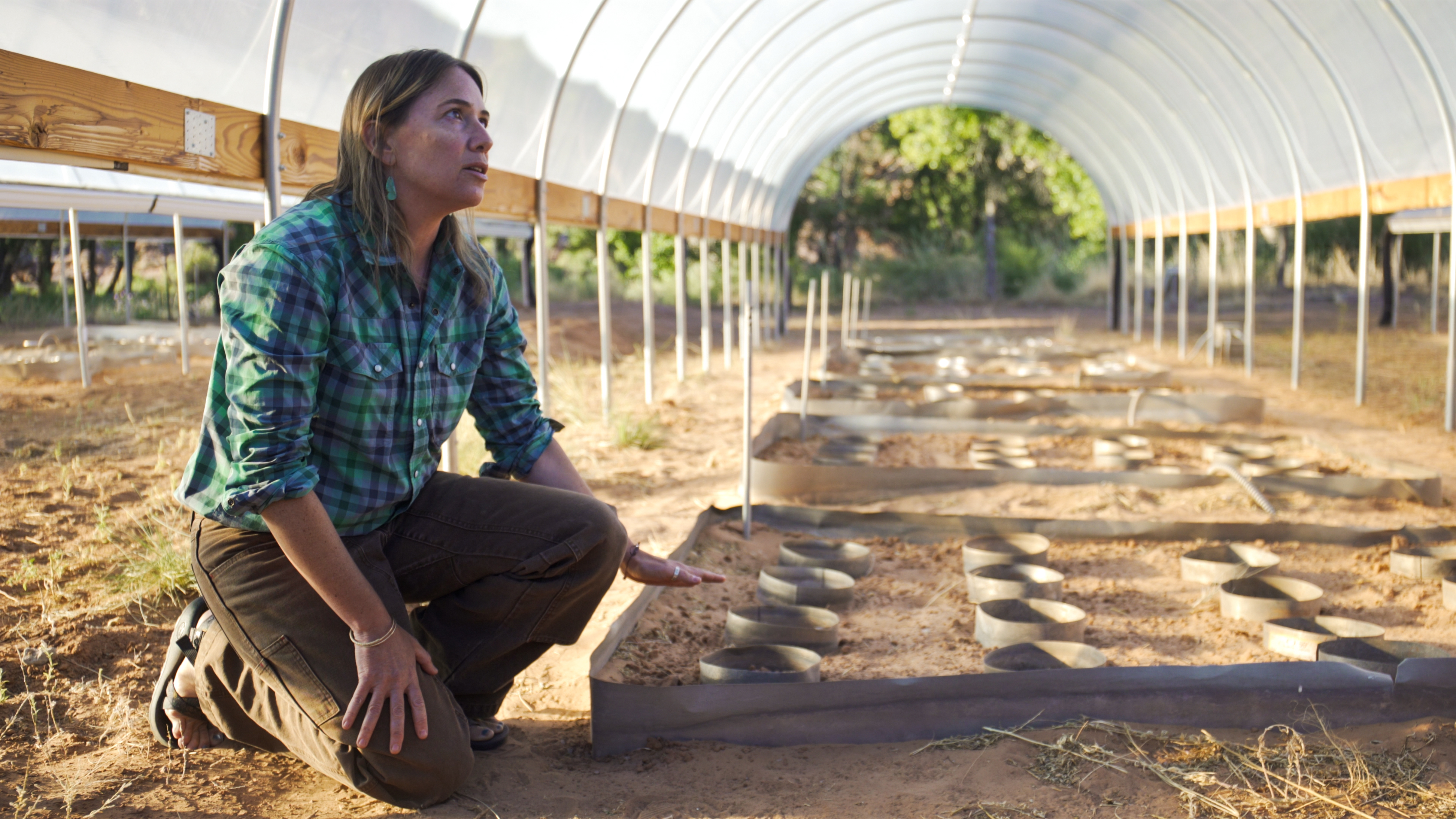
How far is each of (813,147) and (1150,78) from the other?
21.1 feet

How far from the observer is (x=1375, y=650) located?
10.5 ft

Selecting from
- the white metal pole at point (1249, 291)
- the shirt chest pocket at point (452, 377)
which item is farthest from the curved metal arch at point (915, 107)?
the shirt chest pocket at point (452, 377)

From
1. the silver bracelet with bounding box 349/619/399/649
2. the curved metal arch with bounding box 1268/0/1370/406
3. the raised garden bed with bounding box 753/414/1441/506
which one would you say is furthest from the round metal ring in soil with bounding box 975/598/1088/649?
the curved metal arch with bounding box 1268/0/1370/406

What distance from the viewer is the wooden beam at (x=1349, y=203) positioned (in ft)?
25.7

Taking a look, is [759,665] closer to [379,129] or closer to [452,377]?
[452,377]

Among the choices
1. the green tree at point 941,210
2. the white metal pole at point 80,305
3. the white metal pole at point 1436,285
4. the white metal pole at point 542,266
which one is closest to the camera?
the white metal pole at point 542,266

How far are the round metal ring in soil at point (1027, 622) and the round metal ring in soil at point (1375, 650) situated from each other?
71 cm

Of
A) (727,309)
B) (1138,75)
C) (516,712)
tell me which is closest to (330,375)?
(516,712)

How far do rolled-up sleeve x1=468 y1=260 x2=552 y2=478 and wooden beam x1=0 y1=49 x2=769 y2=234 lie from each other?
122 centimetres

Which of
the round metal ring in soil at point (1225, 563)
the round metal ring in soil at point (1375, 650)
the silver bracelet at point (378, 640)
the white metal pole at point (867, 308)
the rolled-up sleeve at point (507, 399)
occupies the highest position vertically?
the white metal pole at point (867, 308)

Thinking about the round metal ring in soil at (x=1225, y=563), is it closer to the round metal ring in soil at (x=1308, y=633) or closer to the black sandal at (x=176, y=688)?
the round metal ring in soil at (x=1308, y=633)

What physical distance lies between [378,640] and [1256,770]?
1913 mm

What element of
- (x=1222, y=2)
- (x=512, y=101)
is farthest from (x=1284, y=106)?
(x=512, y=101)

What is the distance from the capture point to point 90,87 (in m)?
2.96
